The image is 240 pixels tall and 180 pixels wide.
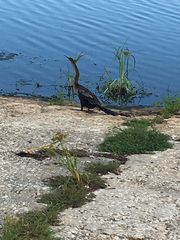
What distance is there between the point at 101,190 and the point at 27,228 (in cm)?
115

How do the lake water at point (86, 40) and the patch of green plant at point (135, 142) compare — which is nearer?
the patch of green plant at point (135, 142)

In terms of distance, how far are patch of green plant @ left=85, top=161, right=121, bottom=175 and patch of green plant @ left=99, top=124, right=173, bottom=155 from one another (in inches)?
26.7

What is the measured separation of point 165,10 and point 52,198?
1486 cm

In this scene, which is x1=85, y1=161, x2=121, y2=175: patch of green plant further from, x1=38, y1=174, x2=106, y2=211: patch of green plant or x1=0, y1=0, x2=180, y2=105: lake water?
x1=0, y1=0, x2=180, y2=105: lake water

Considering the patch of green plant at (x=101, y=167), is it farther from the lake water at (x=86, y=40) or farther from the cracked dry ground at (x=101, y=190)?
the lake water at (x=86, y=40)

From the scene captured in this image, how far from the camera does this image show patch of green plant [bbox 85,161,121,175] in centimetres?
493

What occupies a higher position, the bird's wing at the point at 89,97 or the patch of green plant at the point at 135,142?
the bird's wing at the point at 89,97

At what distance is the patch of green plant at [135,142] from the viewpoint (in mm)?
5789

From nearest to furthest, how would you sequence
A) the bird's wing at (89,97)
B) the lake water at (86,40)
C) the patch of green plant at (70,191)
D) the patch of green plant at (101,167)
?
1. the patch of green plant at (70,191)
2. the patch of green plant at (101,167)
3. the bird's wing at (89,97)
4. the lake water at (86,40)

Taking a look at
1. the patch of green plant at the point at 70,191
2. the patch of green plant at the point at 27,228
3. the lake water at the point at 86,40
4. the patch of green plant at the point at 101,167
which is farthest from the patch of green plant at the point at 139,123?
the patch of green plant at the point at 27,228

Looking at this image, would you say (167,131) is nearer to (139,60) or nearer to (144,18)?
(139,60)

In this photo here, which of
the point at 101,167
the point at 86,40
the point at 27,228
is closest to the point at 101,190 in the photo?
the point at 101,167

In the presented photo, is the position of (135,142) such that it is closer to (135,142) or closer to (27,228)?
(135,142)

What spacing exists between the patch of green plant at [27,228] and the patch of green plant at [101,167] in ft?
4.32
